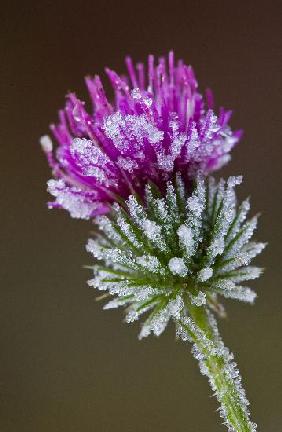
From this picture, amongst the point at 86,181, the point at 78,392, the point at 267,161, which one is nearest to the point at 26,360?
the point at 78,392

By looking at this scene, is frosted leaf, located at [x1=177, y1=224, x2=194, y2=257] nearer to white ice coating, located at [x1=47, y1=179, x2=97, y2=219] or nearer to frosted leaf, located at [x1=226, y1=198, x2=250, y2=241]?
frosted leaf, located at [x1=226, y1=198, x2=250, y2=241]

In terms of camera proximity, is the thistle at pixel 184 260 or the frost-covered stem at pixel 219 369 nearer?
the frost-covered stem at pixel 219 369

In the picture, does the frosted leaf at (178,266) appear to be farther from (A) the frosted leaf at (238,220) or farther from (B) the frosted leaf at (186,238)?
(A) the frosted leaf at (238,220)

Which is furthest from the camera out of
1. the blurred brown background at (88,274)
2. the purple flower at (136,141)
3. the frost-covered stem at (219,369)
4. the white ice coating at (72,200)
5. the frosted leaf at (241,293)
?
the blurred brown background at (88,274)

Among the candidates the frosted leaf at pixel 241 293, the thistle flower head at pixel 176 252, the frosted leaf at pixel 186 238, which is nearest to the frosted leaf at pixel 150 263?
the thistle flower head at pixel 176 252

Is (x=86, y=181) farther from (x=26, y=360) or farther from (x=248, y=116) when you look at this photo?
(x=248, y=116)

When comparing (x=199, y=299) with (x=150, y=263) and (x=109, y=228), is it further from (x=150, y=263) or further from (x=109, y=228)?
(x=109, y=228)
